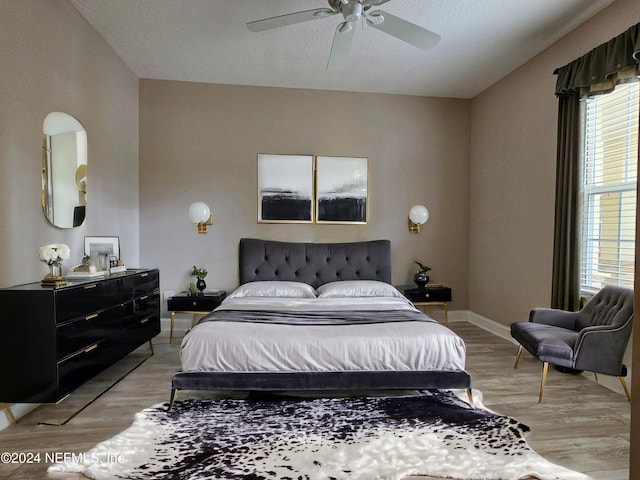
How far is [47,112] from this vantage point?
2.88 metres

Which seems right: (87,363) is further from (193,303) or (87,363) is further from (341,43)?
(341,43)

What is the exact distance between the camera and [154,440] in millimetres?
2203

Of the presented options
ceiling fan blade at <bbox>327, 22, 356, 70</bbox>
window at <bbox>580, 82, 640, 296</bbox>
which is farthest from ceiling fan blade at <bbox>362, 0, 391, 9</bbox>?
window at <bbox>580, 82, 640, 296</bbox>

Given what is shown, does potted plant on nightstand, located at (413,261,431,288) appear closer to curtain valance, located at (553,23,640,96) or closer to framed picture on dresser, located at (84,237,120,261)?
curtain valance, located at (553,23,640,96)

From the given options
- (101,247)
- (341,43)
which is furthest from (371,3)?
(101,247)

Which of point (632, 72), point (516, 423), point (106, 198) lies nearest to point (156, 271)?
point (106, 198)

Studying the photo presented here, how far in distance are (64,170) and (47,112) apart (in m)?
0.45

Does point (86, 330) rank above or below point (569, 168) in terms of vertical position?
below

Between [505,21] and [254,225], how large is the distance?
3.33 metres

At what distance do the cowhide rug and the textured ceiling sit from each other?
3080mm

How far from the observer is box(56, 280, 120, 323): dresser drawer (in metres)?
2.39

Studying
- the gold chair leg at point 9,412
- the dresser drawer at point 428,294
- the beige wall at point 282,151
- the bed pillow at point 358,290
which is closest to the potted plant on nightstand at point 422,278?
the dresser drawer at point 428,294

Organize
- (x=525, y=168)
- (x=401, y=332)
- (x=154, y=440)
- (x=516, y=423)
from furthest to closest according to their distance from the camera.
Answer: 1. (x=525, y=168)
2. (x=401, y=332)
3. (x=516, y=423)
4. (x=154, y=440)

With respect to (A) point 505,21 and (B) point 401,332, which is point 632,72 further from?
(B) point 401,332
